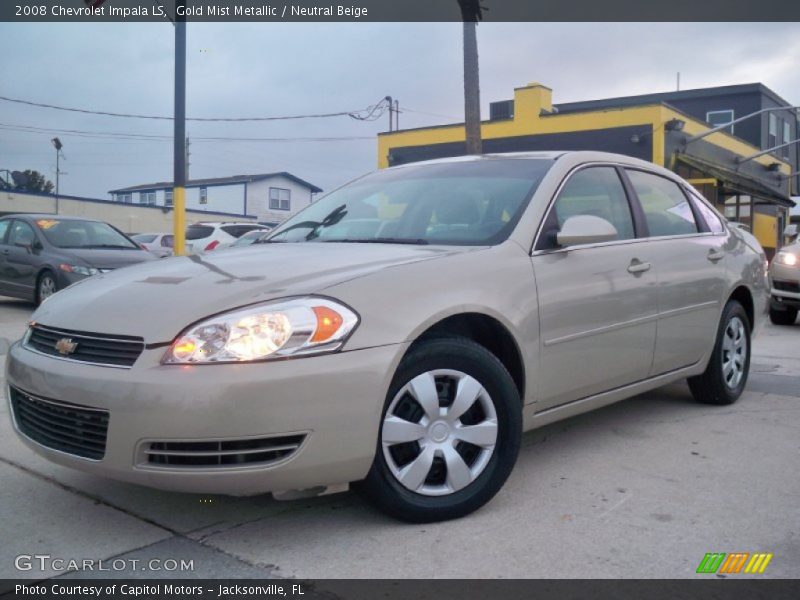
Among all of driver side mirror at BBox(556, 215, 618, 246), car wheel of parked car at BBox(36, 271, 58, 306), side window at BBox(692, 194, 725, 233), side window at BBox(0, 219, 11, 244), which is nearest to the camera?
driver side mirror at BBox(556, 215, 618, 246)

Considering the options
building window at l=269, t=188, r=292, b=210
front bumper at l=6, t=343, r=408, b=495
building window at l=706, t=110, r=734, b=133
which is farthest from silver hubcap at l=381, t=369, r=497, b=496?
building window at l=269, t=188, r=292, b=210

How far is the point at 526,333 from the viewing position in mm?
3461

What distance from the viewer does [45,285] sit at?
1066 cm

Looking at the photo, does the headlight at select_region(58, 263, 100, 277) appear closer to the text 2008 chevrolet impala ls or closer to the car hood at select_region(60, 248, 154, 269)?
the car hood at select_region(60, 248, 154, 269)

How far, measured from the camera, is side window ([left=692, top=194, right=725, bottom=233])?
516 centimetres

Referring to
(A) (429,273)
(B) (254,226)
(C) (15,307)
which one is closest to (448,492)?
(A) (429,273)

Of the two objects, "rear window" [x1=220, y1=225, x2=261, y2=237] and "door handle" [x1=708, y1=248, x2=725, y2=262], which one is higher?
"rear window" [x1=220, y1=225, x2=261, y2=237]

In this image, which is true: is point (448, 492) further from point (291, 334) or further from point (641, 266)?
point (641, 266)

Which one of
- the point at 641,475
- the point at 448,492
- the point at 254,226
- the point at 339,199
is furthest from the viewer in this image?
the point at 254,226

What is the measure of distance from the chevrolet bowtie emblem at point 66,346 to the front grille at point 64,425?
190 mm

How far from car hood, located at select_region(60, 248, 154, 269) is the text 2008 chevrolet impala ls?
679 centimetres

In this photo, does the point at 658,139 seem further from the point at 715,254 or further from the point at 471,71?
the point at 715,254

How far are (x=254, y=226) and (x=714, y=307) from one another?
17.1 meters

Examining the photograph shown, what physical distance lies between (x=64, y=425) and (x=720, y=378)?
12.9ft
